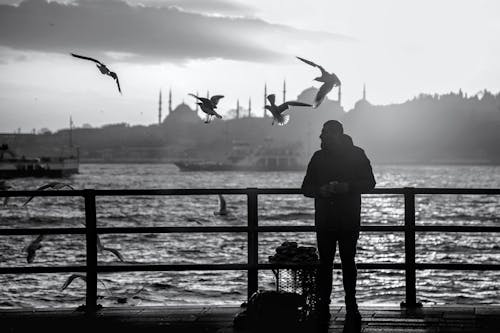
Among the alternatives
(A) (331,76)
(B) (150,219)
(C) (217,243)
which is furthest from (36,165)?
(A) (331,76)

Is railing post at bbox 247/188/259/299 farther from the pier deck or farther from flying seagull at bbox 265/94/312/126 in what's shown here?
flying seagull at bbox 265/94/312/126

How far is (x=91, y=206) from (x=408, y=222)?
3.48 m

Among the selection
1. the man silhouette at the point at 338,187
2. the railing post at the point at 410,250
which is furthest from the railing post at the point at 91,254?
the railing post at the point at 410,250

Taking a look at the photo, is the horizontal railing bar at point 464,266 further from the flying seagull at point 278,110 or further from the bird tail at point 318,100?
the flying seagull at point 278,110

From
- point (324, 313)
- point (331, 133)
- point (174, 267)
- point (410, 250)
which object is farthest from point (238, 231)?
point (410, 250)

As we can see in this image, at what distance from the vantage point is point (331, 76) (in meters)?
10.3

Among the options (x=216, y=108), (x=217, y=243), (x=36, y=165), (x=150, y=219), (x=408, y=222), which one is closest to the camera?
(x=408, y=222)

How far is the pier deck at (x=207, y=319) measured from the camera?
7.80 metres

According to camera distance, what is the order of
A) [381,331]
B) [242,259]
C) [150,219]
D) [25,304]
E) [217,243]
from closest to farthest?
[381,331] → [25,304] → [242,259] → [217,243] → [150,219]

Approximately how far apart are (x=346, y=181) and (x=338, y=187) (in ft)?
0.61

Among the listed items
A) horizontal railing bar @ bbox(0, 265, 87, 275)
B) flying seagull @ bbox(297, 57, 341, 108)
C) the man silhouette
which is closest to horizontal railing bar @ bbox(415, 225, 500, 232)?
the man silhouette

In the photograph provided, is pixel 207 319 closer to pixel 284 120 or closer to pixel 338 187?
pixel 338 187

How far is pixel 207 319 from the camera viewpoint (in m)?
A: 8.21

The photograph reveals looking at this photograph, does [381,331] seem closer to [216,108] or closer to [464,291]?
[216,108]
